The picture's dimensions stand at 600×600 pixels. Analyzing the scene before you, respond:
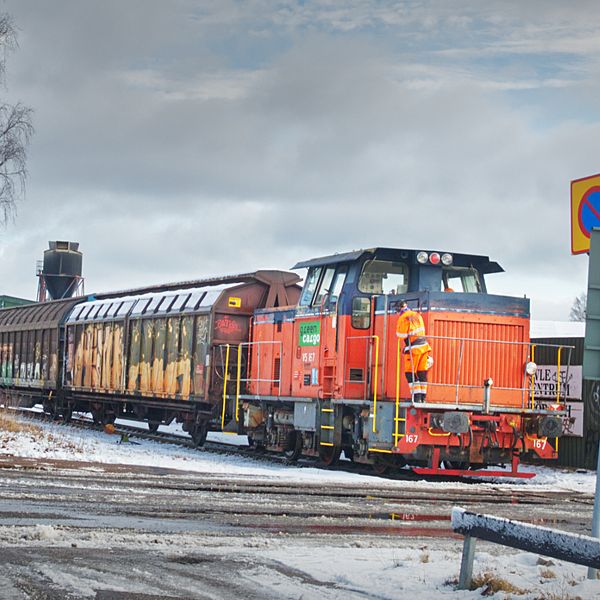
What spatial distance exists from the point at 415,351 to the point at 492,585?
29.8 ft

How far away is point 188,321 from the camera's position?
23219 millimetres

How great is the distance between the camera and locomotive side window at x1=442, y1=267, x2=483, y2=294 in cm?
1766

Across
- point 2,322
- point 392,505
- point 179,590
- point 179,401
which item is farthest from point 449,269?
A: point 2,322

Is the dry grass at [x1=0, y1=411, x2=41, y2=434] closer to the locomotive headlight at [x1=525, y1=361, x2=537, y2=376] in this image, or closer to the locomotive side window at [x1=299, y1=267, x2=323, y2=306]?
the locomotive side window at [x1=299, y1=267, x2=323, y2=306]

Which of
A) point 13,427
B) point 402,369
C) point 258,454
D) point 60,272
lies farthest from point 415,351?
point 60,272

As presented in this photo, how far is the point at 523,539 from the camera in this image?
6848 millimetres

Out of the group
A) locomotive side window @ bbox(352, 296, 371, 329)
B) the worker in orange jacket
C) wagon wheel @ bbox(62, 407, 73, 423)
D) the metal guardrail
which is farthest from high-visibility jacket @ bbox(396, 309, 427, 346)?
wagon wheel @ bbox(62, 407, 73, 423)

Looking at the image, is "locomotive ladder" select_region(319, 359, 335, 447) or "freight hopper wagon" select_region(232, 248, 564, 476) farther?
"locomotive ladder" select_region(319, 359, 335, 447)

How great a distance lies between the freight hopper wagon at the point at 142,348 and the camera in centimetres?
2233

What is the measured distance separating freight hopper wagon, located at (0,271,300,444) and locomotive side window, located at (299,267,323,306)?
3403 millimetres

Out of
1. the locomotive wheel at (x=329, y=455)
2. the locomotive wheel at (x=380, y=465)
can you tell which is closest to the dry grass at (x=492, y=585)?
the locomotive wheel at (x=380, y=465)

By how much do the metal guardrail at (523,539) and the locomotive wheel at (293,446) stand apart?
12278 mm

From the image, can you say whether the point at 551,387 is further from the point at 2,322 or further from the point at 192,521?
the point at 2,322

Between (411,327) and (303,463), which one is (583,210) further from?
(303,463)
